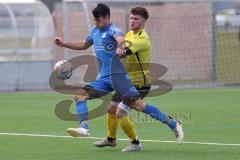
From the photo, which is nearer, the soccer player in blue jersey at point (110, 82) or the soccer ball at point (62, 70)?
the soccer player in blue jersey at point (110, 82)

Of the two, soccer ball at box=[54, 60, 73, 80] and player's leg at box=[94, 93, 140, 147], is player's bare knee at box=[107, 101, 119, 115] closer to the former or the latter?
player's leg at box=[94, 93, 140, 147]

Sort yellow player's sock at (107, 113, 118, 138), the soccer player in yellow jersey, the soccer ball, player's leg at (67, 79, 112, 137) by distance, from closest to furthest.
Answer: player's leg at (67, 79, 112, 137)
the soccer player in yellow jersey
yellow player's sock at (107, 113, 118, 138)
the soccer ball

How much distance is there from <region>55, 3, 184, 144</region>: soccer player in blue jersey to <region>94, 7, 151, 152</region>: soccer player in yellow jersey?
0.14 metres

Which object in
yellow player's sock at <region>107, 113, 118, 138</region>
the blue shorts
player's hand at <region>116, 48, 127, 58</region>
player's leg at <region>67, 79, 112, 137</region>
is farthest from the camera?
yellow player's sock at <region>107, 113, 118, 138</region>

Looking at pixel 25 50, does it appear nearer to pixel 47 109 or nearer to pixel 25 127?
pixel 47 109

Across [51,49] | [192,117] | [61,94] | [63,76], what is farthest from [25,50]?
[63,76]

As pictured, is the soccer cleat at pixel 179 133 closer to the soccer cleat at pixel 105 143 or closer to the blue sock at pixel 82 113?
the soccer cleat at pixel 105 143

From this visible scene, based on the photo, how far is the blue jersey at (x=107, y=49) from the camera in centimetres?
1226

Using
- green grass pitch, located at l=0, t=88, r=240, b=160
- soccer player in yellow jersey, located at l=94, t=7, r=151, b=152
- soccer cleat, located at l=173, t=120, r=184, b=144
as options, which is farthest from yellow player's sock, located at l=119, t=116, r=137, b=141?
soccer cleat, located at l=173, t=120, r=184, b=144

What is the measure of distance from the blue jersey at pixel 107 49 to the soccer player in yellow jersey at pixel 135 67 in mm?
168

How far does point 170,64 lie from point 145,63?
16.5 m

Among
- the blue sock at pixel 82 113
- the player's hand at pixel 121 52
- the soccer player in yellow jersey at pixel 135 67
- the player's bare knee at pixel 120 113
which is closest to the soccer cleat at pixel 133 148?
the soccer player in yellow jersey at pixel 135 67

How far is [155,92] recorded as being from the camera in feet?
76.7

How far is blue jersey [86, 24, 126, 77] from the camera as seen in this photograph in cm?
1226
